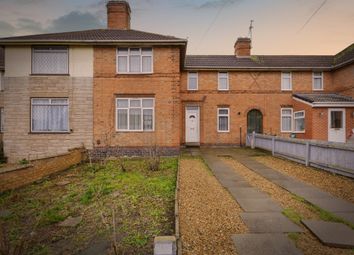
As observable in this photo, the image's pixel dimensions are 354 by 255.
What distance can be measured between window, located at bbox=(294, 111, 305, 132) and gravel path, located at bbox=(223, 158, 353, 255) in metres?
10.7

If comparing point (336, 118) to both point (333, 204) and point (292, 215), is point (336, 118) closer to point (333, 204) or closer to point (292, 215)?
point (333, 204)

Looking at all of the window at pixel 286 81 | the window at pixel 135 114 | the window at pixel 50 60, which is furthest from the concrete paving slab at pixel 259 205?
the window at pixel 286 81

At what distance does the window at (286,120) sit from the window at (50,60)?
16.4 metres

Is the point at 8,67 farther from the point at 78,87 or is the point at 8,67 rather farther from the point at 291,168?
the point at 291,168

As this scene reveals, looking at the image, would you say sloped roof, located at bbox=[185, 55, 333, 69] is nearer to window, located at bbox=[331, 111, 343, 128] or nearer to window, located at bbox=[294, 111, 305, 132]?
window, located at bbox=[294, 111, 305, 132]

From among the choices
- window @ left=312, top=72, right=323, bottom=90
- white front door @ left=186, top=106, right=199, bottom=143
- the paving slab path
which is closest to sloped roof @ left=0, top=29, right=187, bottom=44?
white front door @ left=186, top=106, right=199, bottom=143

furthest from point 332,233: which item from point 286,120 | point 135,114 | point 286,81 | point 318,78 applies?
point 318,78

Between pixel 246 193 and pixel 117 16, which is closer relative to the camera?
pixel 246 193

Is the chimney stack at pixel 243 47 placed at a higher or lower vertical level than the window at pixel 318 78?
higher

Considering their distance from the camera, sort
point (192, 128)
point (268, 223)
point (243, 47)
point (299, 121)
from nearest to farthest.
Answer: point (268, 223) → point (299, 121) → point (192, 128) → point (243, 47)

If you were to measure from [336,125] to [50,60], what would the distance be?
1949 cm

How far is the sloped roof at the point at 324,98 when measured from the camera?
18875 mm

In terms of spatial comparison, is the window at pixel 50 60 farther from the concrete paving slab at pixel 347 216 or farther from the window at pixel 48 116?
the concrete paving slab at pixel 347 216

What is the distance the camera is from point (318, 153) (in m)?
11.2
